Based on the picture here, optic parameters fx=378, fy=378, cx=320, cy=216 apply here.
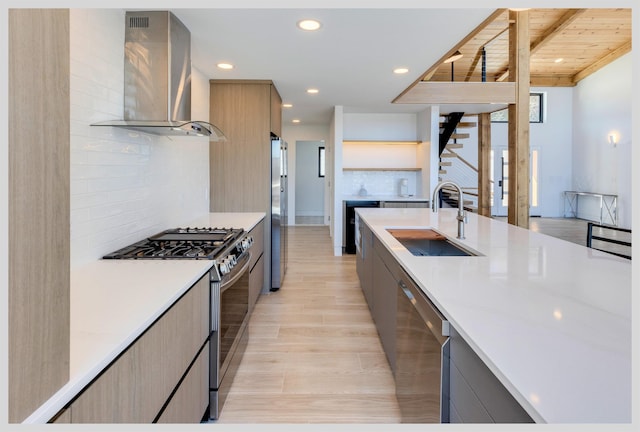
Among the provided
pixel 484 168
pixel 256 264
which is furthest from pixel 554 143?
pixel 256 264

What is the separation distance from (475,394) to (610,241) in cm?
181

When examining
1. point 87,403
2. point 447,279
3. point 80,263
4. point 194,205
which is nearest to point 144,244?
point 80,263

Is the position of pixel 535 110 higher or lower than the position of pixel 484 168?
higher

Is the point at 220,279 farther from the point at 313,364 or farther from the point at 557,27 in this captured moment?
the point at 557,27

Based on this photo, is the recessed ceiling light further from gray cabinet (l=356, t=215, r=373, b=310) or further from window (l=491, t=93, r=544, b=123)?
window (l=491, t=93, r=544, b=123)

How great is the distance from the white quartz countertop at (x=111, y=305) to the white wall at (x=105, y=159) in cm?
24

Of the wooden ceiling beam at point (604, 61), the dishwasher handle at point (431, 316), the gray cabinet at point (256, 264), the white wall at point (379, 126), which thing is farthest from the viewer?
the wooden ceiling beam at point (604, 61)

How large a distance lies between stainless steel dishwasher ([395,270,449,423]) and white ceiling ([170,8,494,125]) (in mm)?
1622

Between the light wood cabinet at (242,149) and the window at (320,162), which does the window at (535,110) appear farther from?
the light wood cabinet at (242,149)

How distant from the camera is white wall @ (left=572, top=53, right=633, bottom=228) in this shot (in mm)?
8711

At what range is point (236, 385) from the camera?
2287 millimetres

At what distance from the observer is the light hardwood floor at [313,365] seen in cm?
203

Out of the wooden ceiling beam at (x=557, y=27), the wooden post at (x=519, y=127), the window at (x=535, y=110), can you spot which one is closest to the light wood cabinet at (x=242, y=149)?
the wooden post at (x=519, y=127)

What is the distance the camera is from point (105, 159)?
6.45 ft
